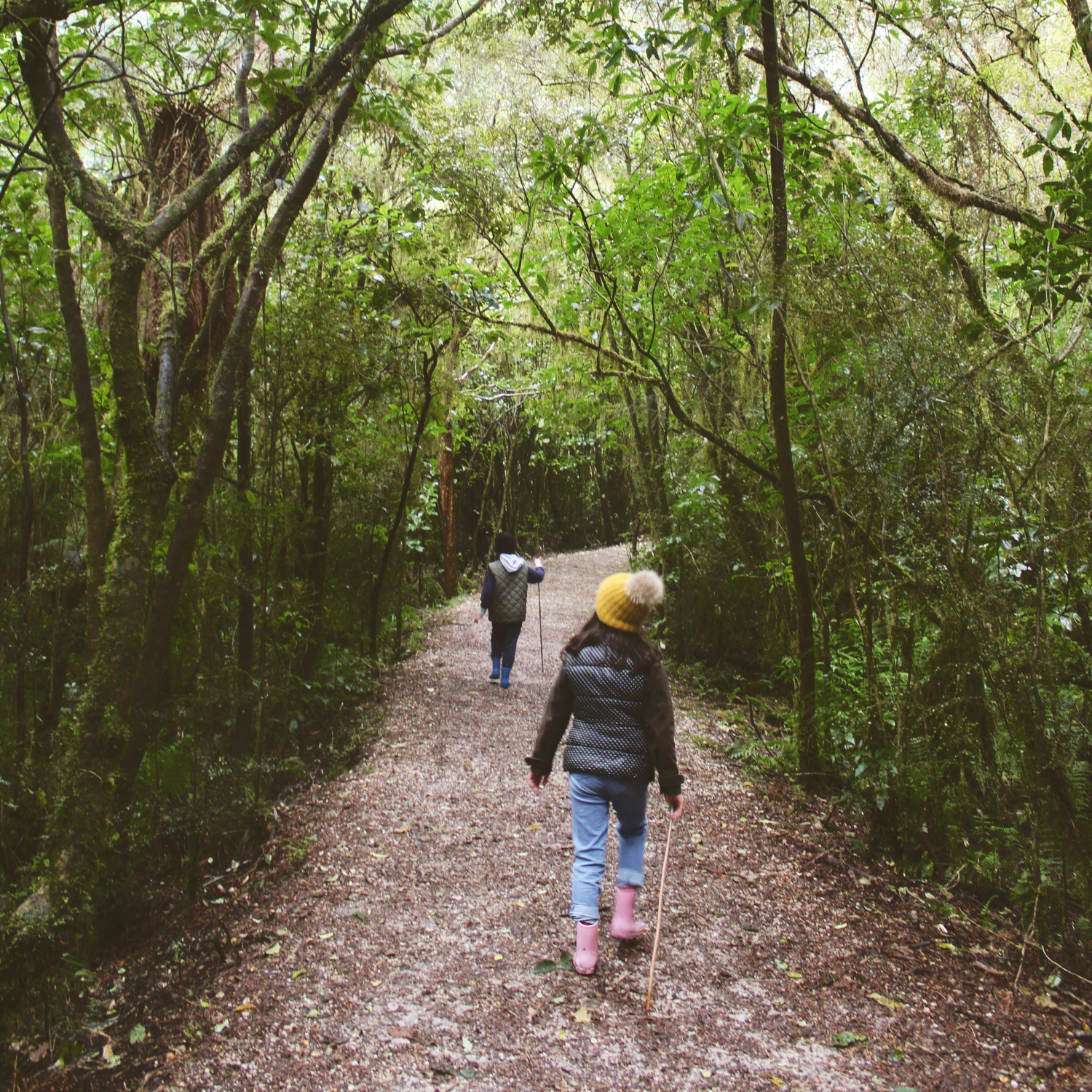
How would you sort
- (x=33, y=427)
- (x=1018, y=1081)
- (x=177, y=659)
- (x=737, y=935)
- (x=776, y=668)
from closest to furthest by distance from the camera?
1. (x=1018, y=1081)
2. (x=737, y=935)
3. (x=33, y=427)
4. (x=177, y=659)
5. (x=776, y=668)

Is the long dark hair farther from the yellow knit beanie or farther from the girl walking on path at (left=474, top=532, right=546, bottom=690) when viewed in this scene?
the girl walking on path at (left=474, top=532, right=546, bottom=690)

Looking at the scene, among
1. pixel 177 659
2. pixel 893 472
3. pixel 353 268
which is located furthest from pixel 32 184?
pixel 893 472

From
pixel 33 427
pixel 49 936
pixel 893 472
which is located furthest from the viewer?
pixel 33 427

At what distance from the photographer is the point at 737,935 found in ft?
12.2

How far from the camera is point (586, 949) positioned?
3273mm

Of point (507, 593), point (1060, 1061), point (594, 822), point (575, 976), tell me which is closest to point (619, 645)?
point (594, 822)

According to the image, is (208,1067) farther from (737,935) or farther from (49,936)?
(737,935)

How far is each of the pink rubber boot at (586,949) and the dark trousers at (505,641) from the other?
4892 mm

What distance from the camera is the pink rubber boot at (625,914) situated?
3399 mm

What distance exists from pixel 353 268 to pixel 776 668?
487 cm

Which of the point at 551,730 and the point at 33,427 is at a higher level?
the point at 33,427

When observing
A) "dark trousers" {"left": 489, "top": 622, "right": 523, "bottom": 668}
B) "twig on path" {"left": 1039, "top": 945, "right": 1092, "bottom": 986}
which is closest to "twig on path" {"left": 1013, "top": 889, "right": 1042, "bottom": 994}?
"twig on path" {"left": 1039, "top": 945, "right": 1092, "bottom": 986}

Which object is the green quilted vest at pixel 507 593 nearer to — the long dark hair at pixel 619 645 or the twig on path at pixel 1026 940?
the long dark hair at pixel 619 645

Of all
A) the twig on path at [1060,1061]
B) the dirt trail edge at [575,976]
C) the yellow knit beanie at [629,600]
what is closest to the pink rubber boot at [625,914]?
the dirt trail edge at [575,976]
